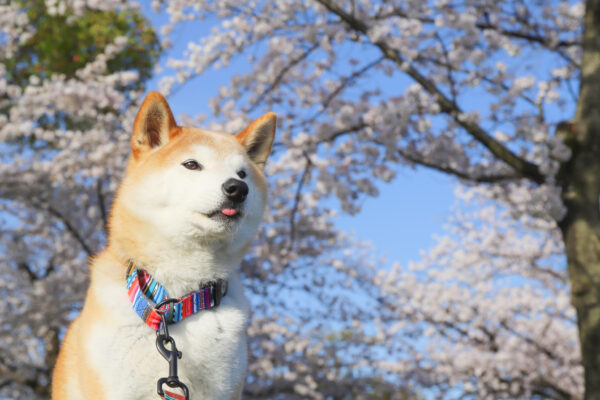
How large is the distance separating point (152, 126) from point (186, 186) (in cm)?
40

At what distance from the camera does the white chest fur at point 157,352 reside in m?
2.29

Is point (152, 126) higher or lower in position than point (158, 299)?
higher

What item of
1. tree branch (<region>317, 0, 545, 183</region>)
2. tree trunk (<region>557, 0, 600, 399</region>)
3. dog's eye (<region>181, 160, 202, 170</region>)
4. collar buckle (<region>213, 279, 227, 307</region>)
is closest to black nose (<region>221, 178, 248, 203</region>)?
dog's eye (<region>181, 160, 202, 170</region>)

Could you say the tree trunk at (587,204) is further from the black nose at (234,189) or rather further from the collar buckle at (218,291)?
the black nose at (234,189)

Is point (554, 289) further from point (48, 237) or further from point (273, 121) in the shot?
point (273, 121)

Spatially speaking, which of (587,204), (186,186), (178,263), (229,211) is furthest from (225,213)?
(587,204)

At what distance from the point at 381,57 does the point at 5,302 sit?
9.13 meters

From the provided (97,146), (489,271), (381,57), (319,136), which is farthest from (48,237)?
(489,271)

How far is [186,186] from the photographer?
2.38m

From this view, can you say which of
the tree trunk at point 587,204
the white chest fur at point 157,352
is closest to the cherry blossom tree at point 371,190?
the tree trunk at point 587,204

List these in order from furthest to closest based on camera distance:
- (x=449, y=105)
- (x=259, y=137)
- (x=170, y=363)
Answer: (x=449, y=105) < (x=259, y=137) < (x=170, y=363)

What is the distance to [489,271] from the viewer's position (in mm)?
14219

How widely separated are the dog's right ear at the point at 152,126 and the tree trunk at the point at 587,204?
533cm

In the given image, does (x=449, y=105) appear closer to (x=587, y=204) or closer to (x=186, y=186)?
(x=587, y=204)
